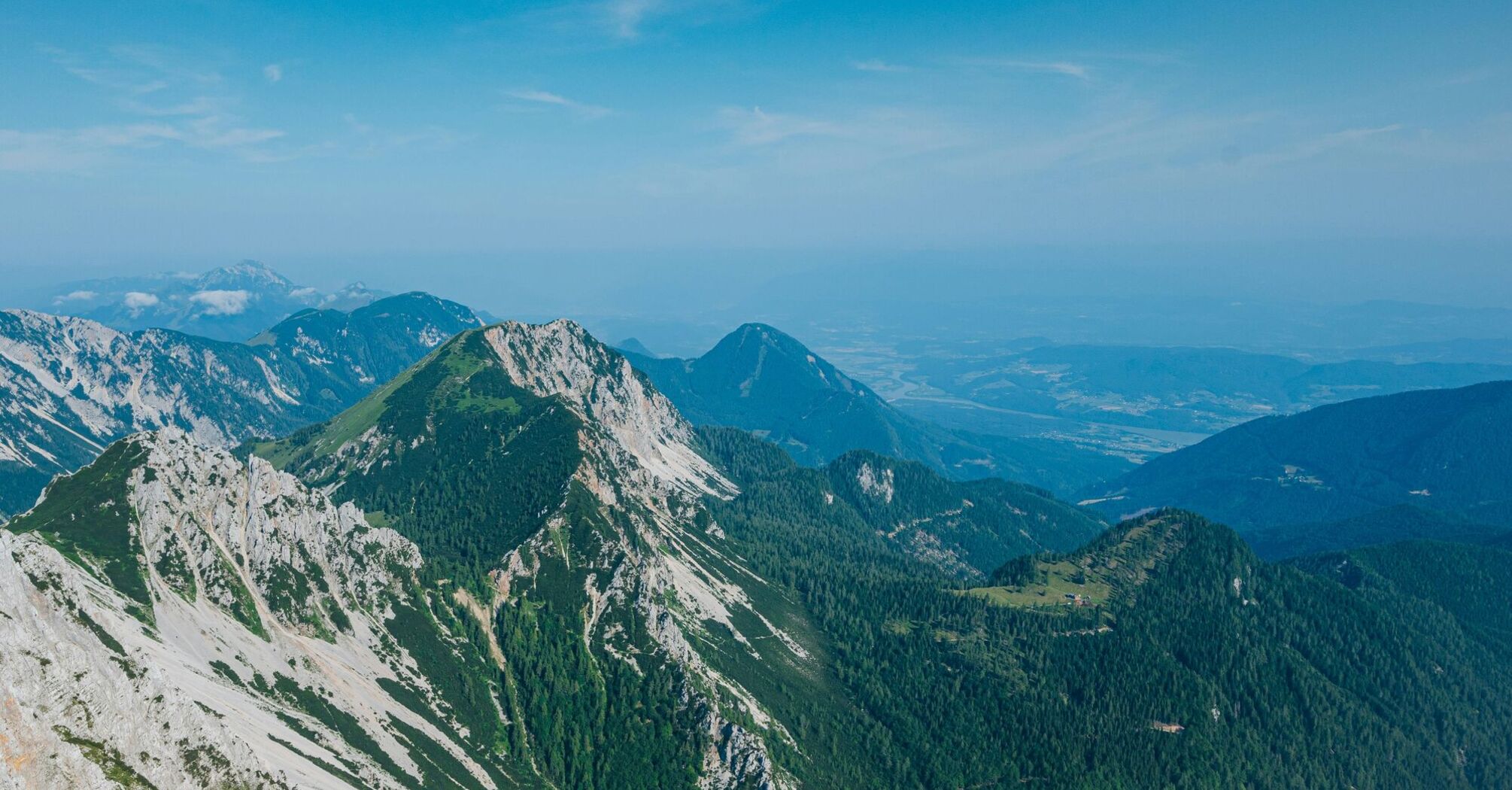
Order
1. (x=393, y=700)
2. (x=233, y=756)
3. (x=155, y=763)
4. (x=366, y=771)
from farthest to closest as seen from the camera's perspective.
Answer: (x=393, y=700) → (x=366, y=771) → (x=233, y=756) → (x=155, y=763)

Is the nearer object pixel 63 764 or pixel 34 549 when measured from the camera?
pixel 63 764

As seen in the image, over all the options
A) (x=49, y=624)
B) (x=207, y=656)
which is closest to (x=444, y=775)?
(x=207, y=656)

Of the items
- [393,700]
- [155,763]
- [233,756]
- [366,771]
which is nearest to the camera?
[155,763]

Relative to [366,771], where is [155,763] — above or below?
above

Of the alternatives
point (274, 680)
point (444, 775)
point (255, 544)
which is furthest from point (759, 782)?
point (255, 544)

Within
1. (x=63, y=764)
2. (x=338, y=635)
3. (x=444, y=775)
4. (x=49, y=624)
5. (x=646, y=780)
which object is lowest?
(x=646, y=780)

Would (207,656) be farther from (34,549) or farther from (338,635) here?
(34,549)

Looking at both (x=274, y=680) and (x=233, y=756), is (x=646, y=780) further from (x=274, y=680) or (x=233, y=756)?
(x=233, y=756)
